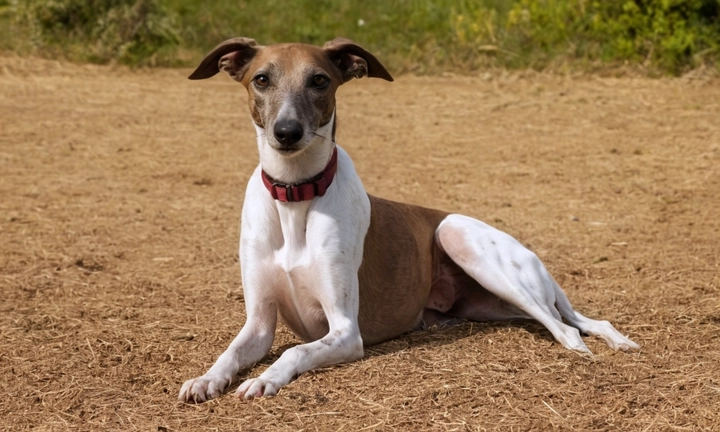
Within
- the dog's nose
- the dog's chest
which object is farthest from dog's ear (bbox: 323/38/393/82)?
the dog's chest

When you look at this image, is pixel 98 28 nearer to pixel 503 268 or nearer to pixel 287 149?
pixel 503 268

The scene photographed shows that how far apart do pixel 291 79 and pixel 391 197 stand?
4378 millimetres

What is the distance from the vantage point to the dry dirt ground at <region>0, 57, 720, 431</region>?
447 cm

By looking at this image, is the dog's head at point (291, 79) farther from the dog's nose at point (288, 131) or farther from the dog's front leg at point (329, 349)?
the dog's front leg at point (329, 349)

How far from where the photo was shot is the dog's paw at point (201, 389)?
4.52m

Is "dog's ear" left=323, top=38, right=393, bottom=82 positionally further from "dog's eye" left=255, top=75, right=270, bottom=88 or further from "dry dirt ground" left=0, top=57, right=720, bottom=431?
"dry dirt ground" left=0, top=57, right=720, bottom=431

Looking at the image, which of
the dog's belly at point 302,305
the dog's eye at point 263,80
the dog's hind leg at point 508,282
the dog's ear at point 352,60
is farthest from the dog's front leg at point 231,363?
the dog's ear at point 352,60

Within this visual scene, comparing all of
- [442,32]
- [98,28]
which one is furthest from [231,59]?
[442,32]

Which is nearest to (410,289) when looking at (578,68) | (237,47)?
(237,47)

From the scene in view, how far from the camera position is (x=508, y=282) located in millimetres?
5621

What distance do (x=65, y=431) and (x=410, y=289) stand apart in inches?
80.4

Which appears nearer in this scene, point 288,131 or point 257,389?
point 257,389

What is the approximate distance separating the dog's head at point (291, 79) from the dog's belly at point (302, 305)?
2.12 ft

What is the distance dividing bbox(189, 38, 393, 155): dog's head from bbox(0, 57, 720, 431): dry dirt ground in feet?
3.76
